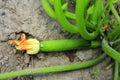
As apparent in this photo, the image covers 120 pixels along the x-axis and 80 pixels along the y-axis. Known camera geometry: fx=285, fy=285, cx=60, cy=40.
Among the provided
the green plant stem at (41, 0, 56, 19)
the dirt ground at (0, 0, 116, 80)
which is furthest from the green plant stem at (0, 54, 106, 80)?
the green plant stem at (41, 0, 56, 19)

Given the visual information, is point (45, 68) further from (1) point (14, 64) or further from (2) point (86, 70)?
(2) point (86, 70)

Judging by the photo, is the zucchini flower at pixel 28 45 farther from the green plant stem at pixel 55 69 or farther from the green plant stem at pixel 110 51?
the green plant stem at pixel 110 51

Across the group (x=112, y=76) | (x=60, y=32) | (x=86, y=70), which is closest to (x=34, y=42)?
(x=60, y=32)

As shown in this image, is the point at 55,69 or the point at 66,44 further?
the point at 66,44

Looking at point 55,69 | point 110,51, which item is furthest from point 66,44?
point 110,51

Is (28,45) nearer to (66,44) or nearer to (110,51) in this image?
(66,44)
